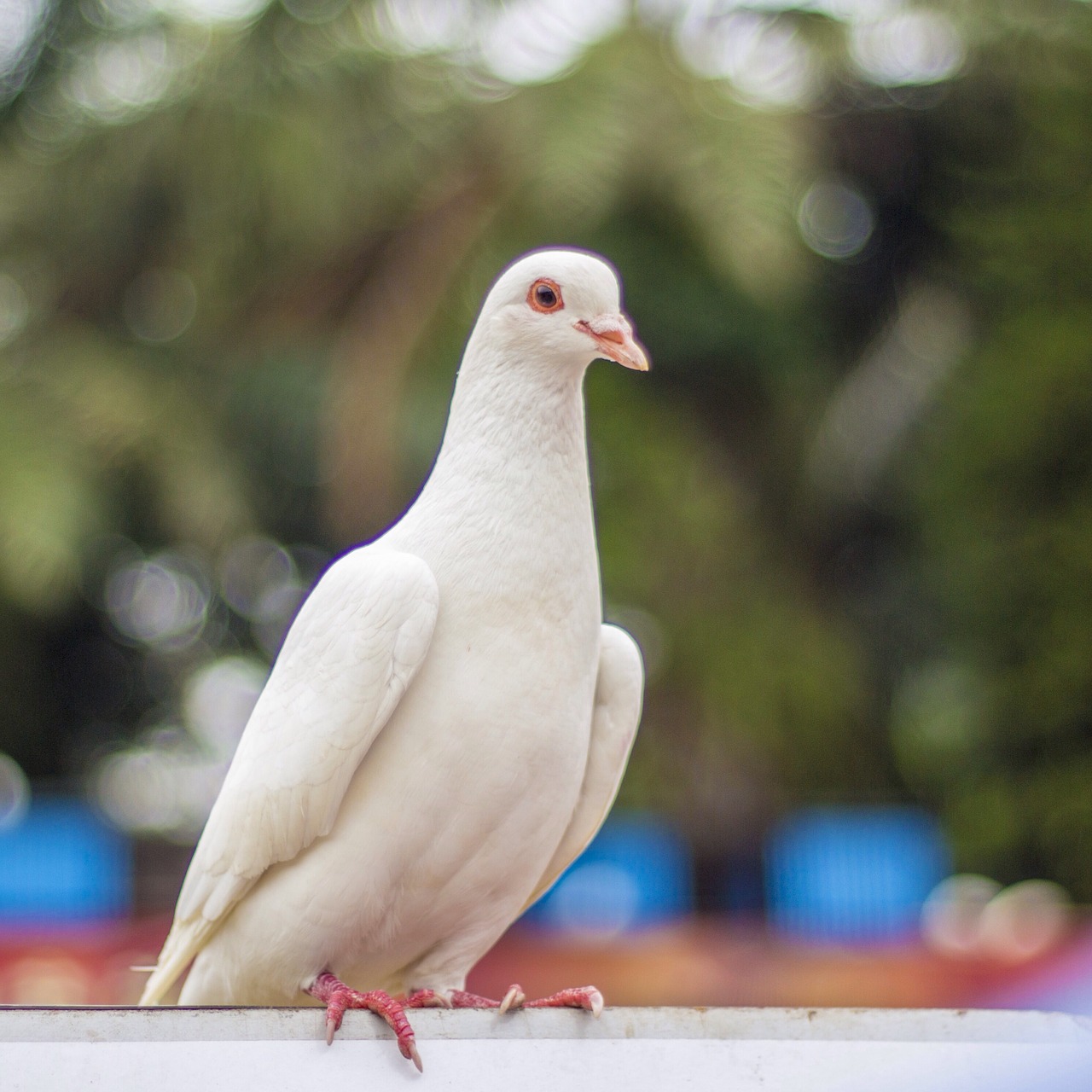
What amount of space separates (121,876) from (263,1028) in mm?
12681

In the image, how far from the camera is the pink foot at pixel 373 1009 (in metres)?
2.29

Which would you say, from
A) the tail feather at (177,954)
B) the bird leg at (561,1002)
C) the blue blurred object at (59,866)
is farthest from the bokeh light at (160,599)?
the bird leg at (561,1002)

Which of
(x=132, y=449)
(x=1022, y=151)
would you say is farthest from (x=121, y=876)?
(x=1022, y=151)

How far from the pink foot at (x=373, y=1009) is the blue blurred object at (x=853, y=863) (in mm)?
11693

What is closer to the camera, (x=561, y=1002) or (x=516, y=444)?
(x=561, y=1002)

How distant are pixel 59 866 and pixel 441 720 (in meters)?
11.9

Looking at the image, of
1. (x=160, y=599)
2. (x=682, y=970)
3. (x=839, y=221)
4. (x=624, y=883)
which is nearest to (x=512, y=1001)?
(x=682, y=970)

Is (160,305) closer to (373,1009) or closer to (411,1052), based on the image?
(373,1009)

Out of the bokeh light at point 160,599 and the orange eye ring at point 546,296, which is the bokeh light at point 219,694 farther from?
the orange eye ring at point 546,296

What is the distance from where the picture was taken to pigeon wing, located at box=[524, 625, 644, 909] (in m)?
3.32

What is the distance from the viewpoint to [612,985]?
33.9ft

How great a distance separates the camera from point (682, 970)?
10422mm

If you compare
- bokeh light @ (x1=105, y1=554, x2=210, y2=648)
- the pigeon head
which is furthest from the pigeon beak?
bokeh light @ (x1=105, y1=554, x2=210, y2=648)

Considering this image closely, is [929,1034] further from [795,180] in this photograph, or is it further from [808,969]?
[795,180]
